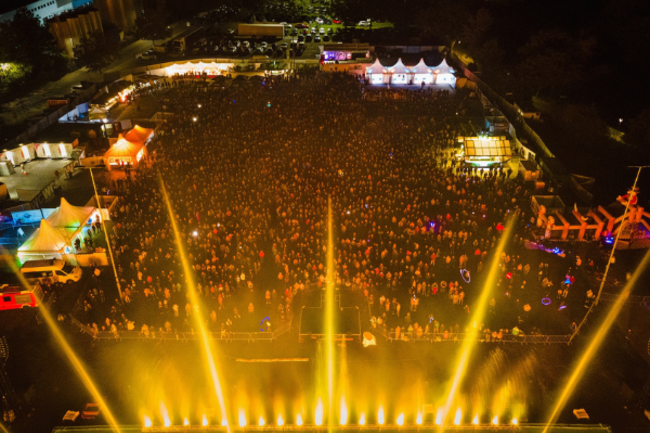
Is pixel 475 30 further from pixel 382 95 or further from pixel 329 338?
pixel 329 338

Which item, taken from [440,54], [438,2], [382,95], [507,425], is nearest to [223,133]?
[382,95]

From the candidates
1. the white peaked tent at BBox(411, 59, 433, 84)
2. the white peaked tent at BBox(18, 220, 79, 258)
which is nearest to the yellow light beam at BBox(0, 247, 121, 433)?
the white peaked tent at BBox(18, 220, 79, 258)

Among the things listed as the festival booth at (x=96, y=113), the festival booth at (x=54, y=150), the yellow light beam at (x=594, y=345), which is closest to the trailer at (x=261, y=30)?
the festival booth at (x=96, y=113)

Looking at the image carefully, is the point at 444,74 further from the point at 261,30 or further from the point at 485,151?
the point at 261,30

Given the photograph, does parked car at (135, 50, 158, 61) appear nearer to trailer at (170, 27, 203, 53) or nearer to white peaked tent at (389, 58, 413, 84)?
trailer at (170, 27, 203, 53)

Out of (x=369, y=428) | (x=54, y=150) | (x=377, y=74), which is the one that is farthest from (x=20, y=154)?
(x=377, y=74)

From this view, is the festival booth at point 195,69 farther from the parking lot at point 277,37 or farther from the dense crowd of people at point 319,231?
the dense crowd of people at point 319,231
